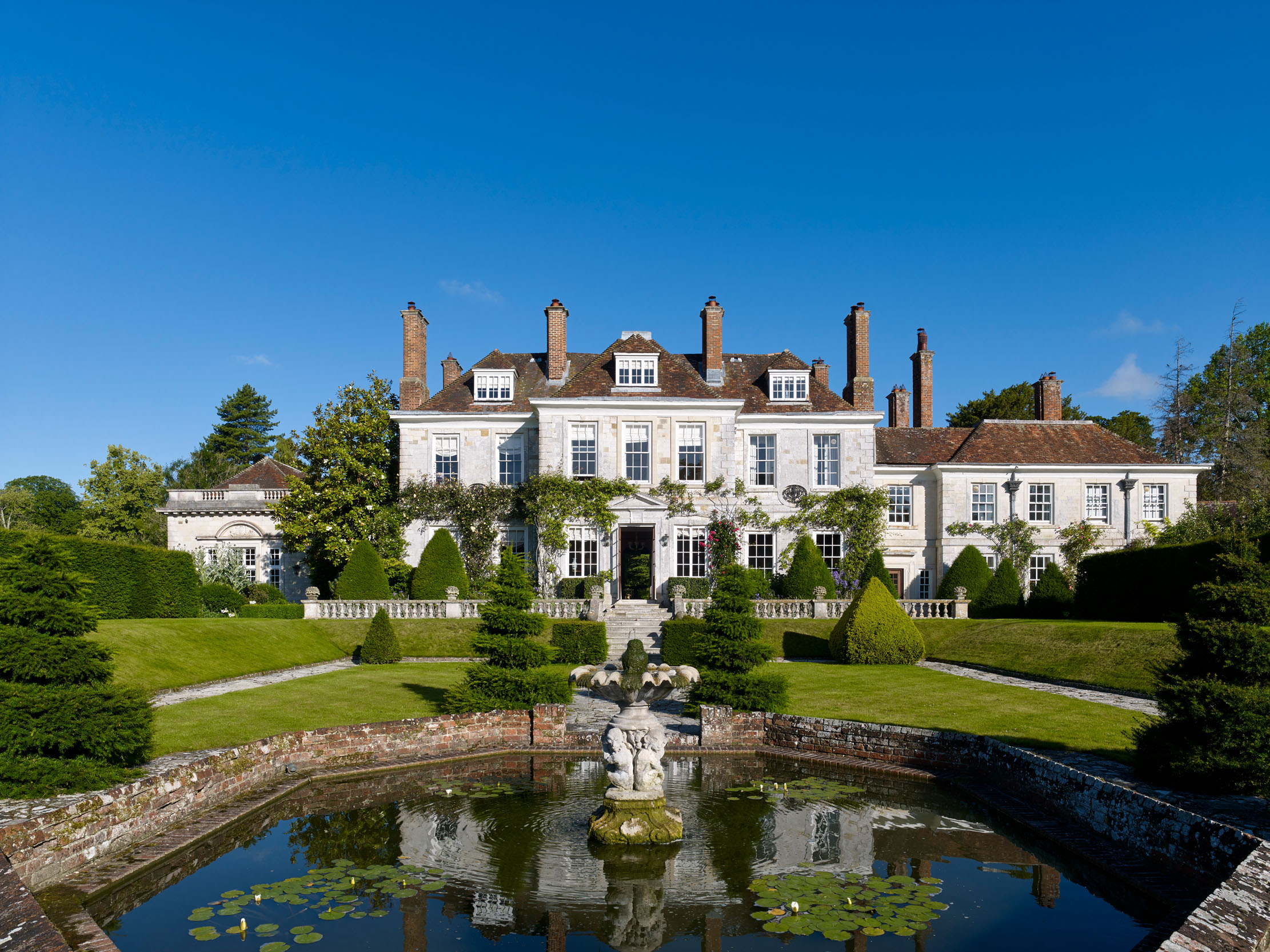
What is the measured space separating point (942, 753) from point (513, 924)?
7.88m

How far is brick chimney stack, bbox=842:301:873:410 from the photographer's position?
33344 mm

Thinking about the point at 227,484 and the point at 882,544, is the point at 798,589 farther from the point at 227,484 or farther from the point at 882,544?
the point at 227,484

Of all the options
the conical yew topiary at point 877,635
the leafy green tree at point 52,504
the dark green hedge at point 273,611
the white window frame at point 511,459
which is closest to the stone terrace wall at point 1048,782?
the conical yew topiary at point 877,635

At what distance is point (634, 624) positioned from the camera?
88.8 ft

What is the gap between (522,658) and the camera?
14.8 meters

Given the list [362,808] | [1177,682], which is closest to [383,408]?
[362,808]

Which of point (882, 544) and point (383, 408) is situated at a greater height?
point (383, 408)

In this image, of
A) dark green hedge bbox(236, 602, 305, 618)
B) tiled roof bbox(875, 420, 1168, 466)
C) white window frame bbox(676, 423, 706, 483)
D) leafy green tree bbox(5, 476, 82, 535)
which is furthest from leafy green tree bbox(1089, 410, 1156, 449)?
leafy green tree bbox(5, 476, 82, 535)

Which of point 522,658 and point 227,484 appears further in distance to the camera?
point 227,484

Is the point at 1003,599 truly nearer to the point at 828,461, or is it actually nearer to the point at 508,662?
the point at 828,461

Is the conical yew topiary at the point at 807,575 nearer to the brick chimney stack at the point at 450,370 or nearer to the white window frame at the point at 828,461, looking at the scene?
the white window frame at the point at 828,461

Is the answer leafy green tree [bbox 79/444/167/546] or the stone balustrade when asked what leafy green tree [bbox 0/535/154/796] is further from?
leafy green tree [bbox 79/444/167/546]

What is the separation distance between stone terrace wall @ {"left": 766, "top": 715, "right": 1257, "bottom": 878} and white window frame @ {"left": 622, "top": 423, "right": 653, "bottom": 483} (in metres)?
17.5

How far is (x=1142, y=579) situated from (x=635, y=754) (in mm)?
21207
